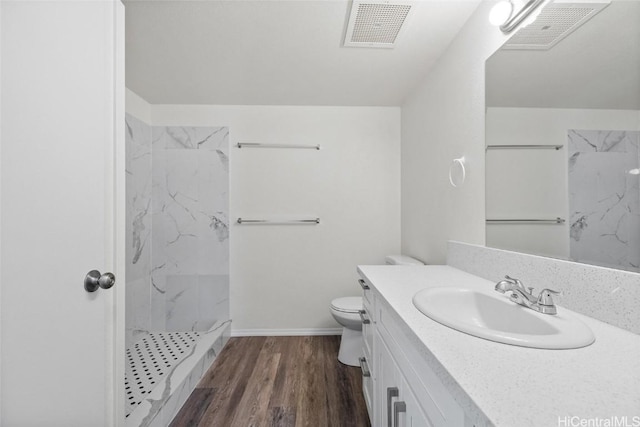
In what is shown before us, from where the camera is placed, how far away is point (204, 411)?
1569 millimetres

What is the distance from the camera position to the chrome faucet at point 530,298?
31.7 inches

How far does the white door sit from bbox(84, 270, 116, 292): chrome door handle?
2 cm

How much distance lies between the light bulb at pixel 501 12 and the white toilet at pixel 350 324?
1.51 meters

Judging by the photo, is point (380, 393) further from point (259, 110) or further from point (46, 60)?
point (259, 110)

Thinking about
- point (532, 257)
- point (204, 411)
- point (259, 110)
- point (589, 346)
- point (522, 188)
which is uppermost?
point (259, 110)

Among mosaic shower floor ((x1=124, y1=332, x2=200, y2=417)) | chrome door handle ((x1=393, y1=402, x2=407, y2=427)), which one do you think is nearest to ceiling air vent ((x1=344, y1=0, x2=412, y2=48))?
chrome door handle ((x1=393, y1=402, x2=407, y2=427))

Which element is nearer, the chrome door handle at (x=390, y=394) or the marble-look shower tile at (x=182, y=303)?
the chrome door handle at (x=390, y=394)

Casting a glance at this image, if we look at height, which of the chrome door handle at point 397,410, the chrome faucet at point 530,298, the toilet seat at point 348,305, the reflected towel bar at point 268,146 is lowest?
the toilet seat at point 348,305

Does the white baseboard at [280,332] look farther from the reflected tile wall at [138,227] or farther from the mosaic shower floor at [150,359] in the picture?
the reflected tile wall at [138,227]

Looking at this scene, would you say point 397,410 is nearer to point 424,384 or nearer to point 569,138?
point 424,384

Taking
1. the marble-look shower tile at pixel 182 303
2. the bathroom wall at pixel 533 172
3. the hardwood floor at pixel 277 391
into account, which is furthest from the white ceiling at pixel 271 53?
the hardwood floor at pixel 277 391

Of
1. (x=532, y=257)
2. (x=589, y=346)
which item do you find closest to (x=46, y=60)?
(x=589, y=346)

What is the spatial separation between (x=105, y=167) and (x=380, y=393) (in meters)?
1.40

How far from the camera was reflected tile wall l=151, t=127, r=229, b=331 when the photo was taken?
99.7 inches
